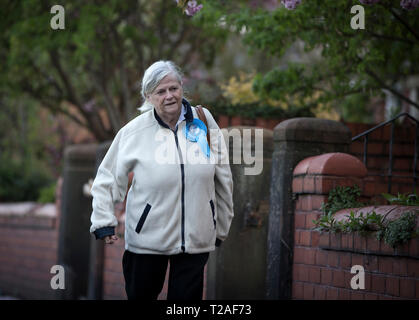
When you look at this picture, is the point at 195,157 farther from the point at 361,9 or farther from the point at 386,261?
the point at 361,9

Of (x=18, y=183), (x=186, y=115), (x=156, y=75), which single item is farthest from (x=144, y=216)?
(x=18, y=183)

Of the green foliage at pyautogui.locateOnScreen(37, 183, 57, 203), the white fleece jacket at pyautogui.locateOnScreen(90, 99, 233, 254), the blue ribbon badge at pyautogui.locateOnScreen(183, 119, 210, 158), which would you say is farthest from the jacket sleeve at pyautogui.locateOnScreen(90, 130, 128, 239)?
the green foliage at pyautogui.locateOnScreen(37, 183, 57, 203)

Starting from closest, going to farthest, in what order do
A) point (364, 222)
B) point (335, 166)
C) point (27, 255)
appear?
point (364, 222)
point (335, 166)
point (27, 255)

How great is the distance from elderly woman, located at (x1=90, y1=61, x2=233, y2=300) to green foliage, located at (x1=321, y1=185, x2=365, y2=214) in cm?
101

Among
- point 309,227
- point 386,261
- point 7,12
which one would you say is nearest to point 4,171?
point 7,12

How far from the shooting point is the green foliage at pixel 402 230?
3.76m

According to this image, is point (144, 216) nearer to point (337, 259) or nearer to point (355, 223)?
point (355, 223)

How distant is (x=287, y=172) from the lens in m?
5.01

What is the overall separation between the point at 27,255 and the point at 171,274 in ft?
21.1

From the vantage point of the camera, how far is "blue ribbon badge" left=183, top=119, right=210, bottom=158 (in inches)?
151

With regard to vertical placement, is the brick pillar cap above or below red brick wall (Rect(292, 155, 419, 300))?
above

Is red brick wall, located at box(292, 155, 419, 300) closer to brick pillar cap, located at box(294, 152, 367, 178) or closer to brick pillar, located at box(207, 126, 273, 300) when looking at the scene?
brick pillar cap, located at box(294, 152, 367, 178)

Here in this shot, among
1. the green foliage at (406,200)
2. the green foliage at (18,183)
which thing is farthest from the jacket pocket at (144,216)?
the green foliage at (18,183)

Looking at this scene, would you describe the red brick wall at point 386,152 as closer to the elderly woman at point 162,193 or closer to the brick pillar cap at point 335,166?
the brick pillar cap at point 335,166
